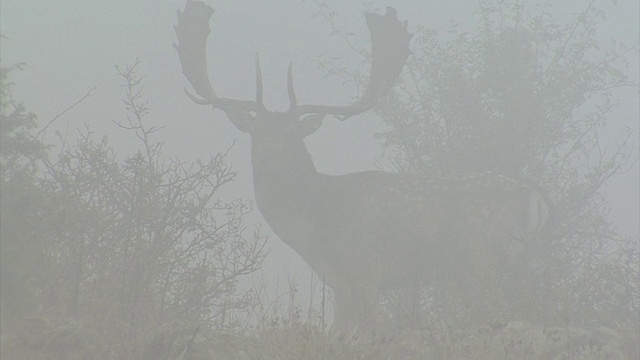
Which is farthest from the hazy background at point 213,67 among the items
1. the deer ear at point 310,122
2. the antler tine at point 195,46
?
the deer ear at point 310,122

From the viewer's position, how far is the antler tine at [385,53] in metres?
11.7

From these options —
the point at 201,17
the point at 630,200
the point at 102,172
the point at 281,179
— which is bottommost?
the point at 102,172

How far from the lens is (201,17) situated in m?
12.0

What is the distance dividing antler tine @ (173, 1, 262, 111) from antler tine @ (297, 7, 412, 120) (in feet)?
5.10

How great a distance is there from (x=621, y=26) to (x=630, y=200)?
1821 cm

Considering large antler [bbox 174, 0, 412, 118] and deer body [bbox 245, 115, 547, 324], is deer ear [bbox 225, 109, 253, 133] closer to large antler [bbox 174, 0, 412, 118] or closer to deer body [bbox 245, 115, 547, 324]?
large antler [bbox 174, 0, 412, 118]

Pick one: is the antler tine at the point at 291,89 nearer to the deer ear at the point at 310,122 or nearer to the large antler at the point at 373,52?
the deer ear at the point at 310,122

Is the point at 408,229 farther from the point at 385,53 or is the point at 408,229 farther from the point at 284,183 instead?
the point at 385,53

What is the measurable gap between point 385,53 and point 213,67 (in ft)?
141

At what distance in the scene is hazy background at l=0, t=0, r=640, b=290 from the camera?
32.8 meters

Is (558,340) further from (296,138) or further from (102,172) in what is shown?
(296,138)

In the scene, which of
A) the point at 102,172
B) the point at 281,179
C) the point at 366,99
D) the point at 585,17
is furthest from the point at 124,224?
the point at 585,17

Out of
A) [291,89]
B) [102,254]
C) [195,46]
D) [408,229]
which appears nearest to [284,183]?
[291,89]

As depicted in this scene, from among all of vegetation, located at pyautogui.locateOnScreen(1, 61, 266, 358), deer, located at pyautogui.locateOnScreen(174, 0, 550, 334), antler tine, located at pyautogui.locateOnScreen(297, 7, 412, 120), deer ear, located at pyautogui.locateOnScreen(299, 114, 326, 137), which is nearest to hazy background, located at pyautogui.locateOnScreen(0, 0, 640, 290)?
antler tine, located at pyautogui.locateOnScreen(297, 7, 412, 120)
